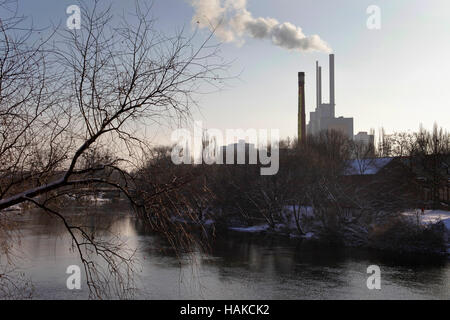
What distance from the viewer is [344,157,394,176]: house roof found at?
31438 mm

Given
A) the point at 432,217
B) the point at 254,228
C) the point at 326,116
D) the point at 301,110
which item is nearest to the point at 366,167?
the point at 432,217

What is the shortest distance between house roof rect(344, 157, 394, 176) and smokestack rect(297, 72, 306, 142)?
8.68 meters

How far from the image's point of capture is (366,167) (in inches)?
1281

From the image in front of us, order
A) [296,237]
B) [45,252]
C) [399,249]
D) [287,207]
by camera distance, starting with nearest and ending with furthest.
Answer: [45,252] < [399,249] < [296,237] < [287,207]

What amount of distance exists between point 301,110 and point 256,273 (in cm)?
2944

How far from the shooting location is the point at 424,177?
31.6 metres

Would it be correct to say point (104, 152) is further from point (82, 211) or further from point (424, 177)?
point (424, 177)

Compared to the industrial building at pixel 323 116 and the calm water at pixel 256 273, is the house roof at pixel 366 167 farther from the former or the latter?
the calm water at pixel 256 273

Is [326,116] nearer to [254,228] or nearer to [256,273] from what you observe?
[254,228]

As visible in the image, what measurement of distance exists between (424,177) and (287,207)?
33.7 feet

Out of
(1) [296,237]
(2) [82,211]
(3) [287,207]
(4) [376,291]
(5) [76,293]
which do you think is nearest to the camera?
(2) [82,211]

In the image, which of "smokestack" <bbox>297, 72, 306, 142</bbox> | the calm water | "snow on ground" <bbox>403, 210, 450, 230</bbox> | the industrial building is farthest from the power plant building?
the calm water

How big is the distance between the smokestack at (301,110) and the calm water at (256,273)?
2211 cm

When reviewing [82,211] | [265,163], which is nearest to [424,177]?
[265,163]
